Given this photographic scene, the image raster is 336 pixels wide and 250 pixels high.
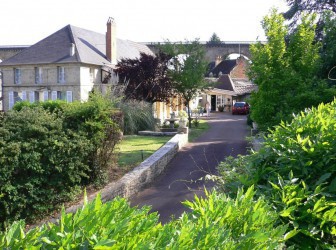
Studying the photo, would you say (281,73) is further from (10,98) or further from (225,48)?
(225,48)

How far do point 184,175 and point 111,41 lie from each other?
86.5 ft

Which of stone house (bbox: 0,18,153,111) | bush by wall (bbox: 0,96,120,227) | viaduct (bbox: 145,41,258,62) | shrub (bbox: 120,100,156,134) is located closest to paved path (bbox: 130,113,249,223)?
bush by wall (bbox: 0,96,120,227)

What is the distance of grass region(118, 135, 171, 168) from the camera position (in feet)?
46.2

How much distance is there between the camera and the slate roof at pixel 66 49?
114 ft

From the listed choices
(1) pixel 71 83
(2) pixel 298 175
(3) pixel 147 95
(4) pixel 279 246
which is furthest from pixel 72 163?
(1) pixel 71 83

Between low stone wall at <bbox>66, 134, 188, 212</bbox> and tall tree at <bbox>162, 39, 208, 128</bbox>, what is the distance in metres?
14.2

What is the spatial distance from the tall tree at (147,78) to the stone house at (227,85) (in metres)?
19.7

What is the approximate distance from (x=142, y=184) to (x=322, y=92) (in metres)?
5.95

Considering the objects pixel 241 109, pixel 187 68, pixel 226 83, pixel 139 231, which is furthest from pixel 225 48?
pixel 139 231

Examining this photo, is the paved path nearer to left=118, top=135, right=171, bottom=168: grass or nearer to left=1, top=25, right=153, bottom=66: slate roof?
left=118, top=135, right=171, bottom=168: grass

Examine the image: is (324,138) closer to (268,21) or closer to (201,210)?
(201,210)

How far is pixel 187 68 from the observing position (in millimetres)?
29438

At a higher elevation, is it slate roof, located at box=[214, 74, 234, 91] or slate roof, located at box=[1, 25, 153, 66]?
slate roof, located at box=[1, 25, 153, 66]

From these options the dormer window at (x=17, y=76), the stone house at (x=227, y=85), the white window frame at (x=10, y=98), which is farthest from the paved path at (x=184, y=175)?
the stone house at (x=227, y=85)
